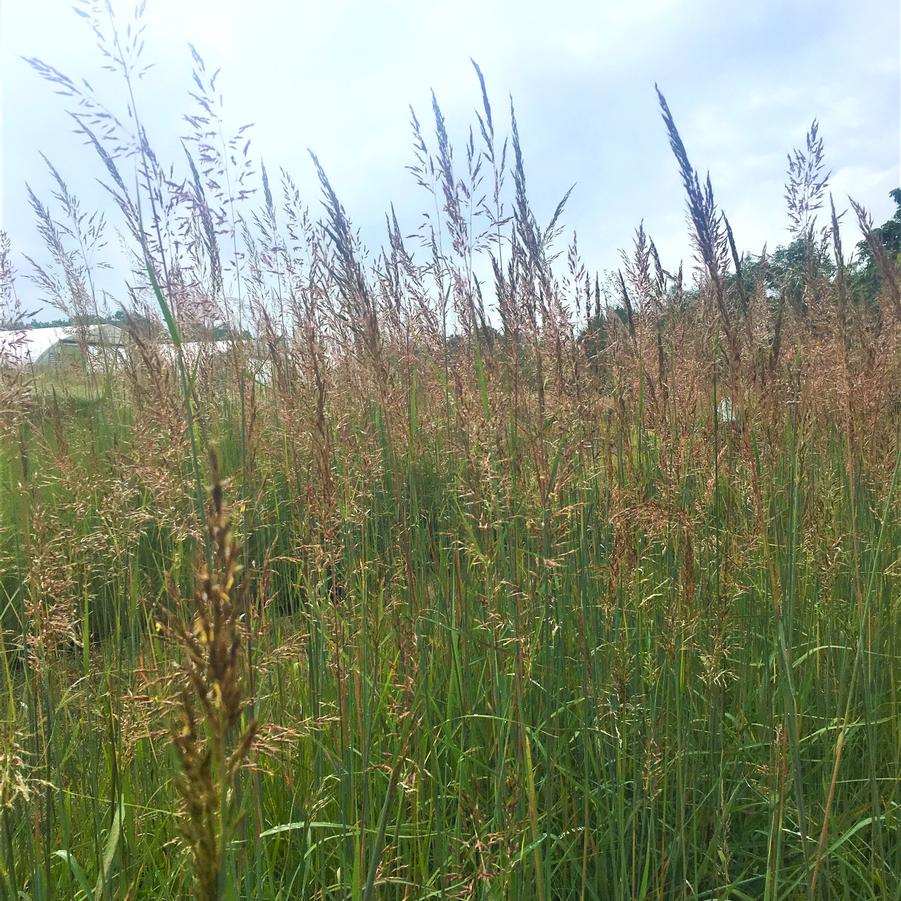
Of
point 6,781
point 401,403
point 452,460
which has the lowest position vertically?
point 6,781

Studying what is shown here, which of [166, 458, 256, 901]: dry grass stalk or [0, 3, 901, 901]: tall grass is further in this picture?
[0, 3, 901, 901]: tall grass

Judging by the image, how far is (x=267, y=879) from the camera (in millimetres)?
1344

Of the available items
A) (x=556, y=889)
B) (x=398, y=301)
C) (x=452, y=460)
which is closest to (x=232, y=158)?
(x=398, y=301)

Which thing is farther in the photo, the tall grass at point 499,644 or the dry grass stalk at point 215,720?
the tall grass at point 499,644

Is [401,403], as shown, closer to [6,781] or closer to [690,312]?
[6,781]

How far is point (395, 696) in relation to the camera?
6.10 feet

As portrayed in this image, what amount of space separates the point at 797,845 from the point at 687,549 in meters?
0.86

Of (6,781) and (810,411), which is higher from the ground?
(810,411)

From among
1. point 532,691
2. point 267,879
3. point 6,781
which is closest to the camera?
point 6,781

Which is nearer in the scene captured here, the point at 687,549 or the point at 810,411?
the point at 687,549

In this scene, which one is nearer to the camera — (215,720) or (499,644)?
(215,720)

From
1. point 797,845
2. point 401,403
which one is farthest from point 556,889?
point 401,403

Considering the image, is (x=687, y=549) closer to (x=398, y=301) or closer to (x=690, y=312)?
(x=398, y=301)

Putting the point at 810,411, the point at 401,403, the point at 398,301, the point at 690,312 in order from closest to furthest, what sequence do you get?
1. the point at 401,403
2. the point at 398,301
3. the point at 810,411
4. the point at 690,312
